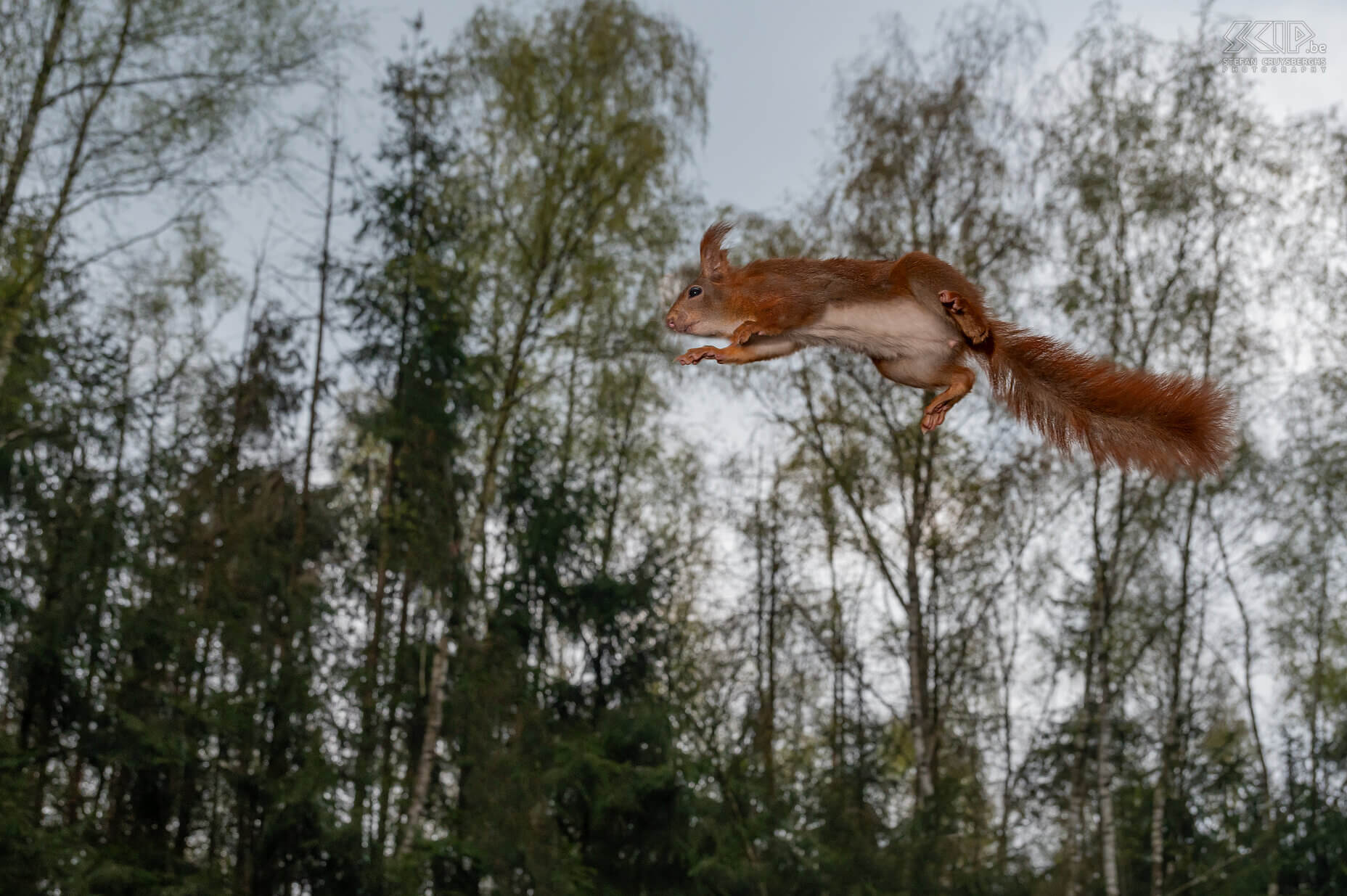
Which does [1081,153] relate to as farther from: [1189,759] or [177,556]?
[177,556]

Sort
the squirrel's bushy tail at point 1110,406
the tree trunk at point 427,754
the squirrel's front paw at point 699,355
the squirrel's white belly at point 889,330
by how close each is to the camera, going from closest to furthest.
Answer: the squirrel's bushy tail at point 1110,406 < the squirrel's white belly at point 889,330 < the squirrel's front paw at point 699,355 < the tree trunk at point 427,754

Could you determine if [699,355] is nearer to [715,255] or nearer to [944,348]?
[715,255]

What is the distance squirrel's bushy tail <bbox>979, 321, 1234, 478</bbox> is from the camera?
3.89ft

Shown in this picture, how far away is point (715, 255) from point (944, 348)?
30 cm

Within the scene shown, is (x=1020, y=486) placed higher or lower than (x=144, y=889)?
higher

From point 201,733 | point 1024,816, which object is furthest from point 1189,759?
point 201,733

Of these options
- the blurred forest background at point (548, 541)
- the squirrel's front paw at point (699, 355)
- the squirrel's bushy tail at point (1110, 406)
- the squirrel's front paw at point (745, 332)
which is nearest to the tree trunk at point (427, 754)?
the blurred forest background at point (548, 541)

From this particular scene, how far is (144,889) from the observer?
1197 cm

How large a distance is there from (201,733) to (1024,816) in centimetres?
1066

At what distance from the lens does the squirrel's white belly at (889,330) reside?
136cm

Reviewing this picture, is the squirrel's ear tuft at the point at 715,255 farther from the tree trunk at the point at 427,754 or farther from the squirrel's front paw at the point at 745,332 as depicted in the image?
the tree trunk at the point at 427,754

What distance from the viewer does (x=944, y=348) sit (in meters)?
1.40

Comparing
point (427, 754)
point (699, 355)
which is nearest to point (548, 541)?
point (427, 754)

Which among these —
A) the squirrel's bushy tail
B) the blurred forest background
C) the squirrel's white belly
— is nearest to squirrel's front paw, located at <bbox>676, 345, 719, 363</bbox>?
the squirrel's white belly
